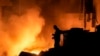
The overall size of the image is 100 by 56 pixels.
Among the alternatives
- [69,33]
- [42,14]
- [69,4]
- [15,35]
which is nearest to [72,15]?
[69,4]

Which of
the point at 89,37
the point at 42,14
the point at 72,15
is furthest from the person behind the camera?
the point at 42,14

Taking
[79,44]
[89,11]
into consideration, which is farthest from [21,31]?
[79,44]

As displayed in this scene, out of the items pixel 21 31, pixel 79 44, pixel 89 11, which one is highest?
pixel 89 11

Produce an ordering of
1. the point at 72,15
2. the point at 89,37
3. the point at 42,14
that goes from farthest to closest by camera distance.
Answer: the point at 42,14 → the point at 72,15 → the point at 89,37

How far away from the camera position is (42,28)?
65.5 ft

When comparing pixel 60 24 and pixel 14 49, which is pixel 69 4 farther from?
pixel 14 49

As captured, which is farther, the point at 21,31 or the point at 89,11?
the point at 21,31

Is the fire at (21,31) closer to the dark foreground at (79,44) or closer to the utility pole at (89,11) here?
the utility pole at (89,11)

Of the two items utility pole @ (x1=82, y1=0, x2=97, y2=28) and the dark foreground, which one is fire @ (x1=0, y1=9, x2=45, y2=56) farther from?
the dark foreground

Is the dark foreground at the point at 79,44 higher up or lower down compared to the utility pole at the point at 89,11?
lower down

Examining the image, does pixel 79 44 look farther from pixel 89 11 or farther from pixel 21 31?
pixel 21 31

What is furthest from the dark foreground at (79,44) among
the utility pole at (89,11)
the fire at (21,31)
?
the fire at (21,31)

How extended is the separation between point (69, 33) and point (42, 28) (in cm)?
751

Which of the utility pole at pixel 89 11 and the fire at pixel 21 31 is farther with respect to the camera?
the fire at pixel 21 31
